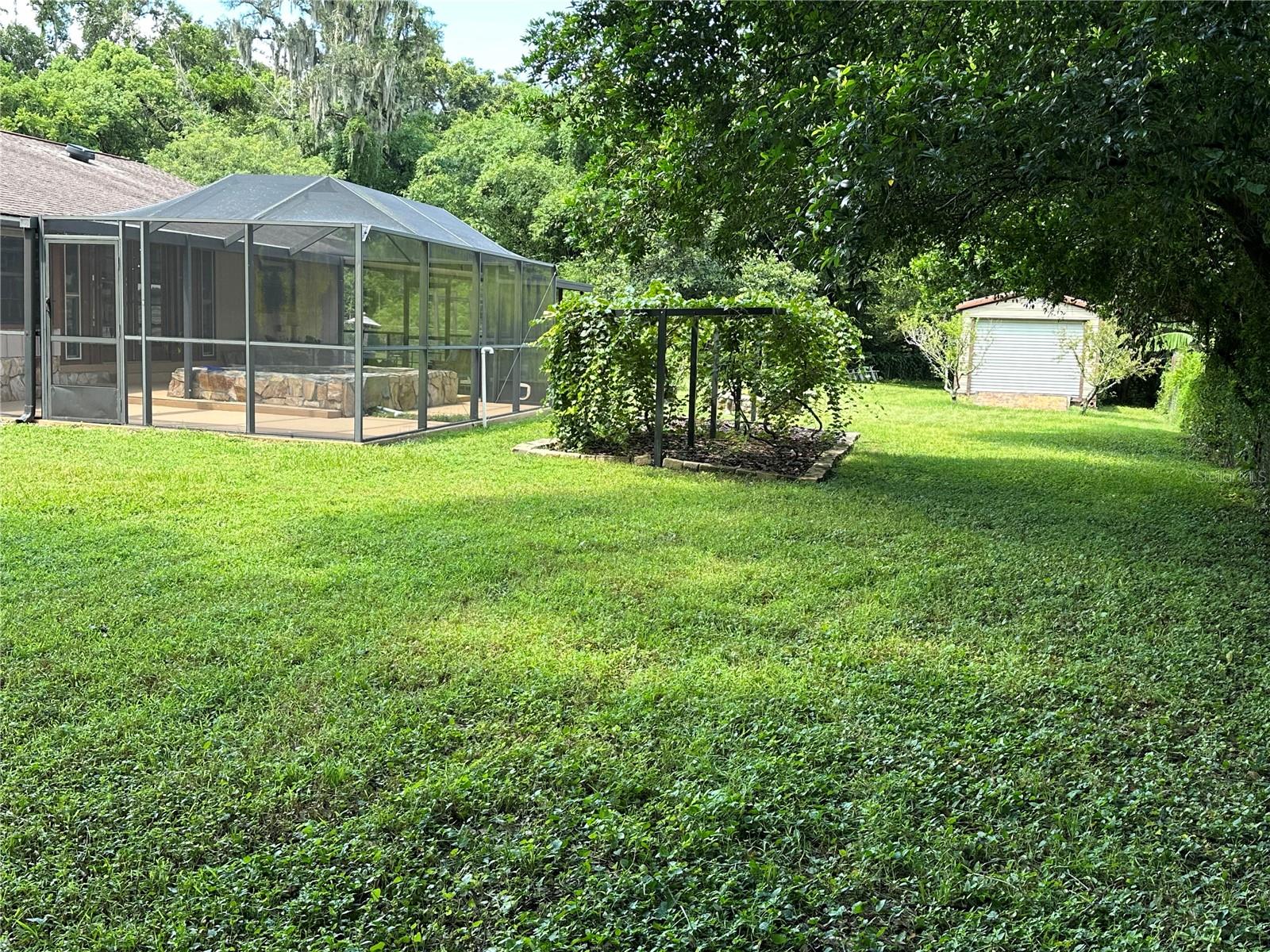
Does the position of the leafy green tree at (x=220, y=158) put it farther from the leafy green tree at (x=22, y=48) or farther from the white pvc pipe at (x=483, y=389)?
the leafy green tree at (x=22, y=48)

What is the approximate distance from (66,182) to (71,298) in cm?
529

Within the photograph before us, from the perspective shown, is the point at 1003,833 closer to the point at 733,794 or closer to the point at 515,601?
the point at 733,794

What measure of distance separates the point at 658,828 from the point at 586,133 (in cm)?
902

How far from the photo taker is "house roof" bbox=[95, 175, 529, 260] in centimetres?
1196

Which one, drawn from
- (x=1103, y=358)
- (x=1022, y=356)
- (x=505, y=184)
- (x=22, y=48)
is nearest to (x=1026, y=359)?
(x=1022, y=356)

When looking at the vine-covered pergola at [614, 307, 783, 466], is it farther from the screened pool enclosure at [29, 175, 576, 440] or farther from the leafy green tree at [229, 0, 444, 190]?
the leafy green tree at [229, 0, 444, 190]

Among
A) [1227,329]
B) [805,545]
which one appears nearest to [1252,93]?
[805,545]

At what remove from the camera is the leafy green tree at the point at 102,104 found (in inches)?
1117

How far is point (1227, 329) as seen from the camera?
465 inches

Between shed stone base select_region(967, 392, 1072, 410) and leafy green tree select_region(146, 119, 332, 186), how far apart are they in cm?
1792

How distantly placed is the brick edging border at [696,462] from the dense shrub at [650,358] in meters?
0.27

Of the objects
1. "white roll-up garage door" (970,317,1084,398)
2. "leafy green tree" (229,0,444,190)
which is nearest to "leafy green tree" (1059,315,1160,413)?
"white roll-up garage door" (970,317,1084,398)

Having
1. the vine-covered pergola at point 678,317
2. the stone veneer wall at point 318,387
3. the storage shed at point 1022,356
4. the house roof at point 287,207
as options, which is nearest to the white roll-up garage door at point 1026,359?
the storage shed at point 1022,356

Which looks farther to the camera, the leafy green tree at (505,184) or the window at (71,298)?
the leafy green tree at (505,184)
